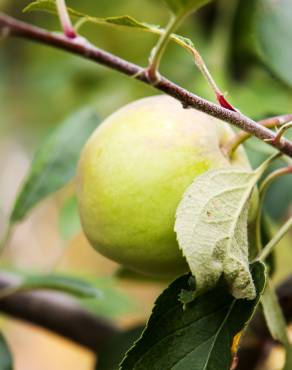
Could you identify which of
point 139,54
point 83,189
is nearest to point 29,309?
point 83,189

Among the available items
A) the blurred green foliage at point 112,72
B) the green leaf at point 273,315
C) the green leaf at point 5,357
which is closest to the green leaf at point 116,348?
the green leaf at point 5,357

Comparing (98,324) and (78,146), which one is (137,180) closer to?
(78,146)

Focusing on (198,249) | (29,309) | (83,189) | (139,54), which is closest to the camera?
(198,249)

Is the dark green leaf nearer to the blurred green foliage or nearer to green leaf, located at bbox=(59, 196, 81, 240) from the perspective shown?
the blurred green foliage

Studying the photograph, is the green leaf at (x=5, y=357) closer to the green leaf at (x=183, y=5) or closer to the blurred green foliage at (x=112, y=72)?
the green leaf at (x=183, y=5)

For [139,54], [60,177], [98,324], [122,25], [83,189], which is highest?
[122,25]

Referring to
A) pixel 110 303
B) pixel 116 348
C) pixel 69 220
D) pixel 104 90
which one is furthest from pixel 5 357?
pixel 104 90
